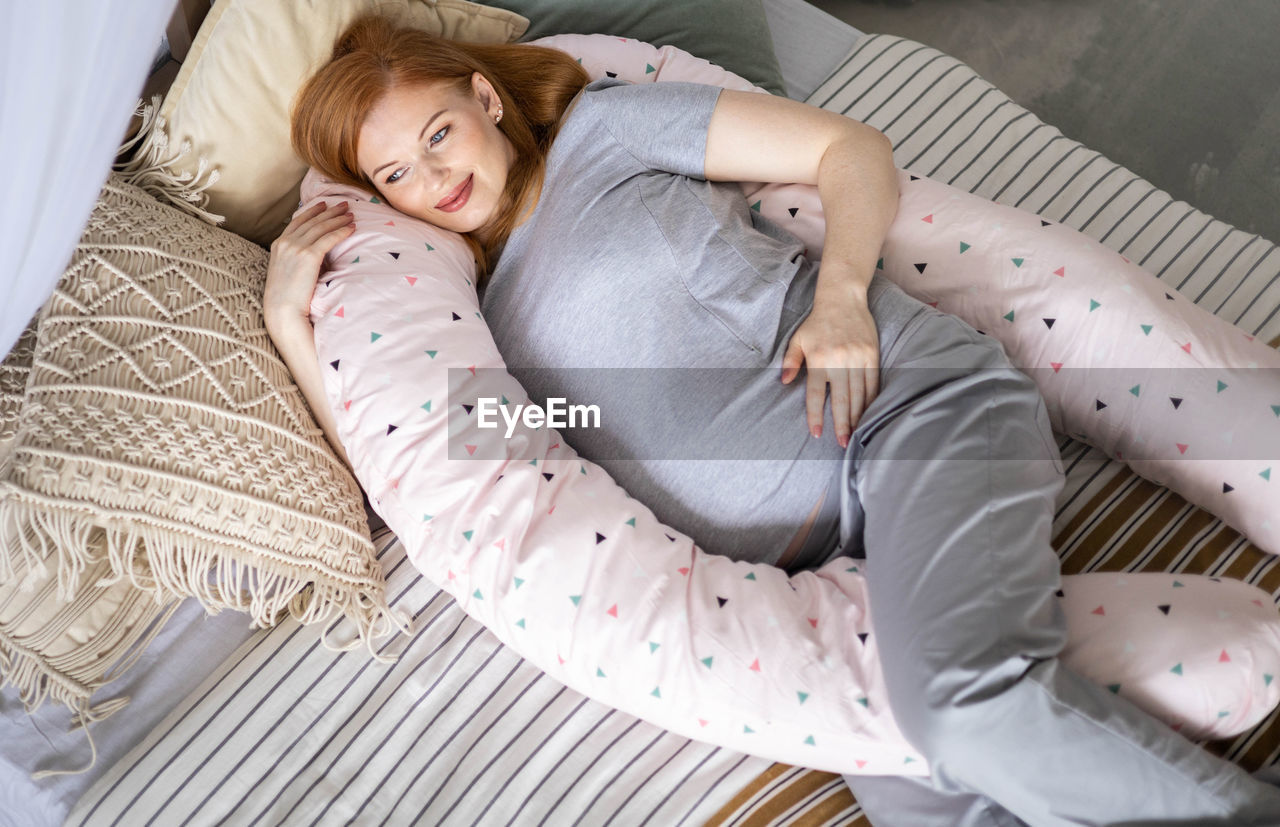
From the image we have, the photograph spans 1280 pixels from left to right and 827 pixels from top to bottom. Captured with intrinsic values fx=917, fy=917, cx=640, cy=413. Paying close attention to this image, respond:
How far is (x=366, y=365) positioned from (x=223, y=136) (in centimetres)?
43

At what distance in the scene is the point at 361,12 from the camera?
134cm

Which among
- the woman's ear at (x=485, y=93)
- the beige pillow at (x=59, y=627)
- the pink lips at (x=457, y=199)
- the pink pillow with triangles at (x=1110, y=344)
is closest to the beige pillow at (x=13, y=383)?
the beige pillow at (x=59, y=627)

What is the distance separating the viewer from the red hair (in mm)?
1238

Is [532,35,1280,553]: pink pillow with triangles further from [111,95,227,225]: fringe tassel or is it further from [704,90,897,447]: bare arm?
[111,95,227,225]: fringe tassel

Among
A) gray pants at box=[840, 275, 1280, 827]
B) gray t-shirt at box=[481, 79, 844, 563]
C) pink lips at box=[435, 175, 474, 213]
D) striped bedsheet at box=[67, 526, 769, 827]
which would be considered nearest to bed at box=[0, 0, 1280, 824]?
striped bedsheet at box=[67, 526, 769, 827]

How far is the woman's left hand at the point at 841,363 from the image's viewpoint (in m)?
1.11

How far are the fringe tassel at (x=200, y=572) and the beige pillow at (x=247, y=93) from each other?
20.1 inches

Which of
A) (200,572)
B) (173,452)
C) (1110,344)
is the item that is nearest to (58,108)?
(173,452)

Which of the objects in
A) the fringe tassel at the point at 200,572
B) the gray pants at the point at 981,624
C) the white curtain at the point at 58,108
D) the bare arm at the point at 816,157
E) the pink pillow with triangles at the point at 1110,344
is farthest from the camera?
the bare arm at the point at 816,157

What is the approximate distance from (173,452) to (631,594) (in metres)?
0.55

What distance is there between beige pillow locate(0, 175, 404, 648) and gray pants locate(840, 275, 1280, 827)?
64cm

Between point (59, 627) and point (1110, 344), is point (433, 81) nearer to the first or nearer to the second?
point (59, 627)

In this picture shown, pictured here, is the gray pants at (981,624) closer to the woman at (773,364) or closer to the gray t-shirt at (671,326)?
the woman at (773,364)

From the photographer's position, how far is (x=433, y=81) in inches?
49.4
